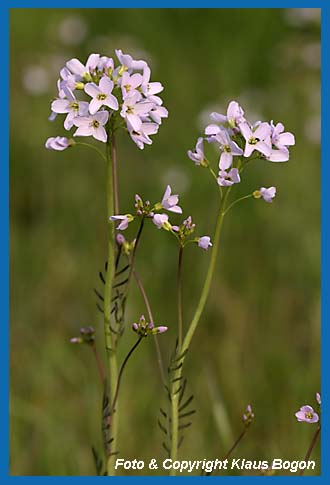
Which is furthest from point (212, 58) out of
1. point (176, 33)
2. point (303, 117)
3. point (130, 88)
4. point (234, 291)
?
point (130, 88)

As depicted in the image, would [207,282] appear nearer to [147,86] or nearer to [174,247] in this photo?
[147,86]

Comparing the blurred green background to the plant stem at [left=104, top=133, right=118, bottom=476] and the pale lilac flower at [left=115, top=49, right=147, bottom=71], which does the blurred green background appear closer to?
the plant stem at [left=104, top=133, right=118, bottom=476]

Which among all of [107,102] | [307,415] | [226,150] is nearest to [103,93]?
[107,102]

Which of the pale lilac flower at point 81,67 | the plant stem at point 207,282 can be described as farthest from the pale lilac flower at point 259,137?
the pale lilac flower at point 81,67

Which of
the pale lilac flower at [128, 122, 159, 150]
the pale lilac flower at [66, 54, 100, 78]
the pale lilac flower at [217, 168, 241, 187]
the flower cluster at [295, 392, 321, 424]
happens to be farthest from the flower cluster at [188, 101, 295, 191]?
the flower cluster at [295, 392, 321, 424]

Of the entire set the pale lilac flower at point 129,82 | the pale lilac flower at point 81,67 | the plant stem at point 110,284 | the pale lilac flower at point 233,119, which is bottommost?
the plant stem at point 110,284

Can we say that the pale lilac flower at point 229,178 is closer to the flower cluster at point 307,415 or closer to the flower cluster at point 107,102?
the flower cluster at point 107,102
